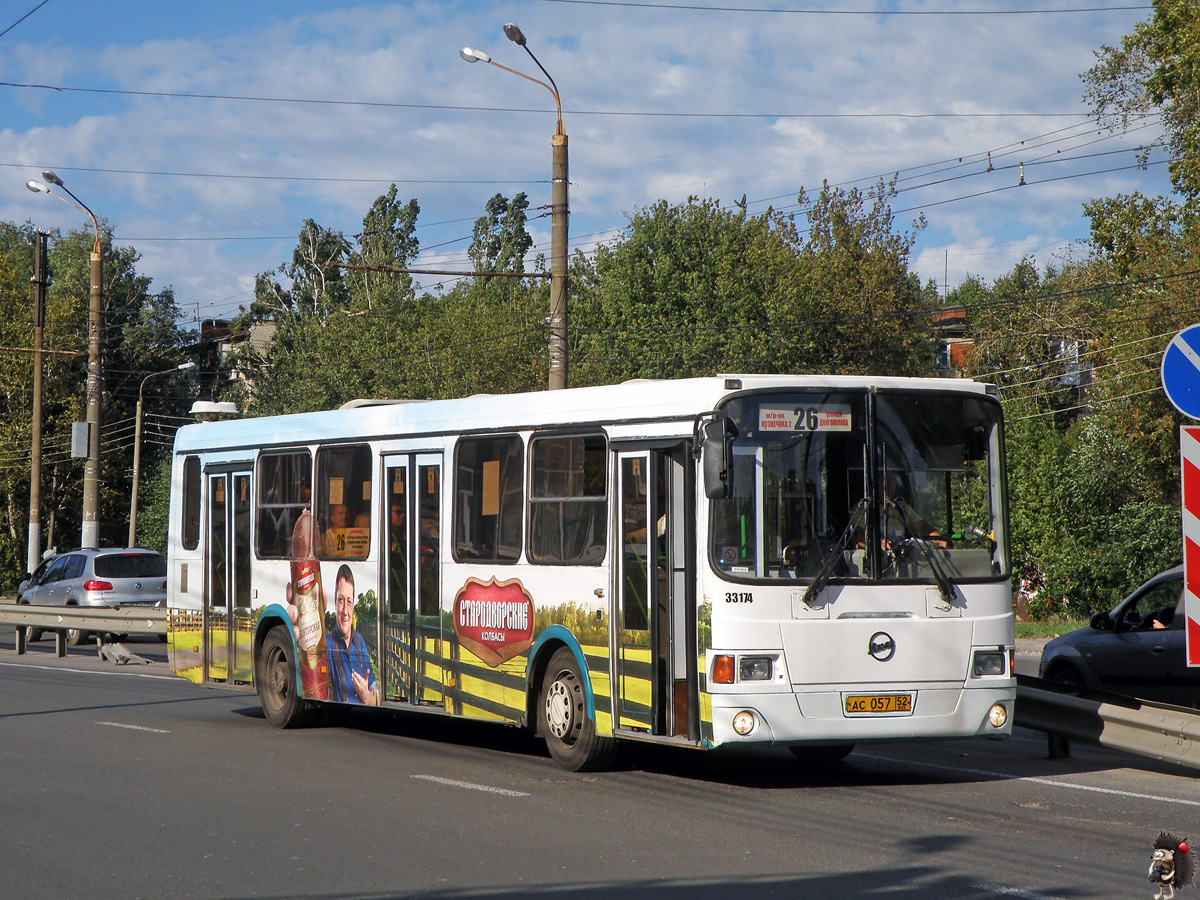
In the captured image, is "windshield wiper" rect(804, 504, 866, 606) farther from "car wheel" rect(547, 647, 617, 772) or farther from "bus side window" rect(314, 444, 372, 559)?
"bus side window" rect(314, 444, 372, 559)

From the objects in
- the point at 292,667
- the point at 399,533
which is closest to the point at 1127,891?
the point at 399,533

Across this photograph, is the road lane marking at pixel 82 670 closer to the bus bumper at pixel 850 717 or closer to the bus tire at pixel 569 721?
the bus tire at pixel 569 721

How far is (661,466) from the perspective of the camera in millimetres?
10594

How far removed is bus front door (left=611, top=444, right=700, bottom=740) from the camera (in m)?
10.2

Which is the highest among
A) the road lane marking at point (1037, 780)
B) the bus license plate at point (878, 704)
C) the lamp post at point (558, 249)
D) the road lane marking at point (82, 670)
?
the lamp post at point (558, 249)

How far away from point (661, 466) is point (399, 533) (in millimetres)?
3514

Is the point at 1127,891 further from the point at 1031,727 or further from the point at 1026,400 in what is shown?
the point at 1026,400

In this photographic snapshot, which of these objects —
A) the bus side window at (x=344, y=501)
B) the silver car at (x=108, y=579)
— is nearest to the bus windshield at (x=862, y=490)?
the bus side window at (x=344, y=501)

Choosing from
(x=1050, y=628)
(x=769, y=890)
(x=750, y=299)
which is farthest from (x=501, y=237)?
(x=769, y=890)

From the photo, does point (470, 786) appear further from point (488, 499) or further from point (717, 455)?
point (717, 455)

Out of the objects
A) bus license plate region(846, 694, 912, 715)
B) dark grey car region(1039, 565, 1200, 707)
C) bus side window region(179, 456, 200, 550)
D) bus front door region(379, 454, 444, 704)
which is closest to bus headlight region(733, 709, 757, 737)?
bus license plate region(846, 694, 912, 715)

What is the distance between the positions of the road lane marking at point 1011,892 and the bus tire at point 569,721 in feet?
13.8

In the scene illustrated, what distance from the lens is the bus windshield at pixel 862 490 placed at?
10016 mm

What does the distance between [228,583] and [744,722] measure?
7.44m
